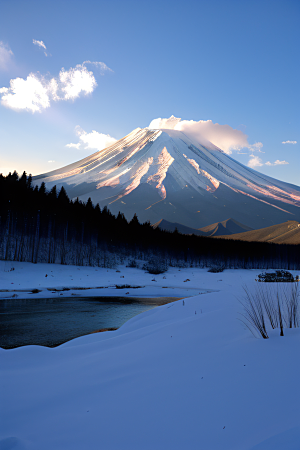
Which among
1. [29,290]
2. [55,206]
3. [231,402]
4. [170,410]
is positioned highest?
[55,206]

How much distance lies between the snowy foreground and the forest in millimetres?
26799

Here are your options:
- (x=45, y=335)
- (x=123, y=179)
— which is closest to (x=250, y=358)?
(x=45, y=335)

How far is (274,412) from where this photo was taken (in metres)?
1.81

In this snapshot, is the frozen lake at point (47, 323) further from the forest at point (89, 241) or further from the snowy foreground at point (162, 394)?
the forest at point (89, 241)

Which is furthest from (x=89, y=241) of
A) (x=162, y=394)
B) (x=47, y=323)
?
(x=162, y=394)

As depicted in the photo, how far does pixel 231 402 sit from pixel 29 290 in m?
20.3

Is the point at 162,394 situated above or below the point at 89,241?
below

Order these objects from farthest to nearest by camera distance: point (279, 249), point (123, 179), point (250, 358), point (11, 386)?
point (123, 179) → point (279, 249) → point (11, 386) → point (250, 358)

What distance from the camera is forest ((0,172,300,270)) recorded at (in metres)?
29.8

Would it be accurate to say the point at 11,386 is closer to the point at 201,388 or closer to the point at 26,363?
the point at 26,363

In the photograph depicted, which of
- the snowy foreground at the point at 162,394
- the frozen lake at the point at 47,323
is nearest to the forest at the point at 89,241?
the frozen lake at the point at 47,323

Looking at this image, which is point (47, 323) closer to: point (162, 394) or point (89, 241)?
point (162, 394)

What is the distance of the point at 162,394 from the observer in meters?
2.42

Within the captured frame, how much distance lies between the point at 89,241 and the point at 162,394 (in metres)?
38.4
